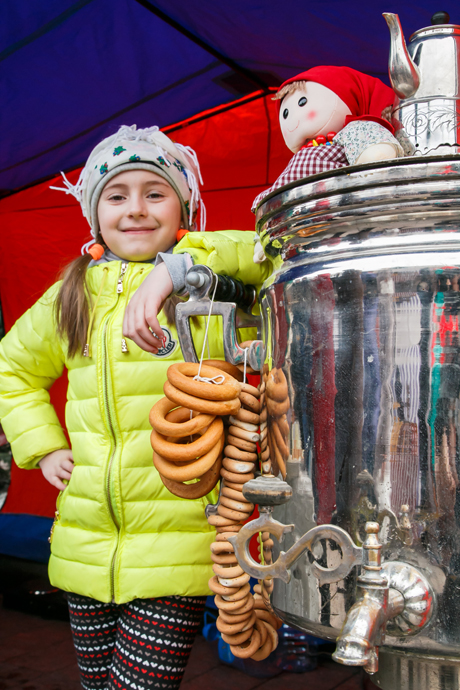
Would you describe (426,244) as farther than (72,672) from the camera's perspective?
No

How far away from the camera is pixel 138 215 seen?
1.20 meters

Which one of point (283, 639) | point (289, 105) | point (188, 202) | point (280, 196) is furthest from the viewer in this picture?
point (283, 639)

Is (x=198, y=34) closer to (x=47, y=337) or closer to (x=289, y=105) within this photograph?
(x=289, y=105)

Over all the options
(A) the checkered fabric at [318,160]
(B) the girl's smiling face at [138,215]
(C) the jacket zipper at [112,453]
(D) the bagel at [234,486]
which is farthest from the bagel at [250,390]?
(B) the girl's smiling face at [138,215]

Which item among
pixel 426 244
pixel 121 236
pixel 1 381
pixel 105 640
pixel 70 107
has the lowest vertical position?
pixel 105 640

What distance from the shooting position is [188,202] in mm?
1316

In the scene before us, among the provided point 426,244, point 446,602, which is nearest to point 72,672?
point 446,602

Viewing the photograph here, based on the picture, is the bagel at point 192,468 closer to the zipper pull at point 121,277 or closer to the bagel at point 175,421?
the bagel at point 175,421

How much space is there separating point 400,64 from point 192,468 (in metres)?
0.51

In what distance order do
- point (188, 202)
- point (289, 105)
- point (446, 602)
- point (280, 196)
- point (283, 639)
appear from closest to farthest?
point (446, 602)
point (280, 196)
point (289, 105)
point (188, 202)
point (283, 639)

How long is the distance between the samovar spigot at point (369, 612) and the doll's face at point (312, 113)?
68 centimetres

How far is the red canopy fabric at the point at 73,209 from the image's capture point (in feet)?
5.85

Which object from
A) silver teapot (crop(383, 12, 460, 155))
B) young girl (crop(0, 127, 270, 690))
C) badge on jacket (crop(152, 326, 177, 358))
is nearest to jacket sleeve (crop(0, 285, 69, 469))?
young girl (crop(0, 127, 270, 690))

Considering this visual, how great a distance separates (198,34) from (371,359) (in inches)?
44.9
